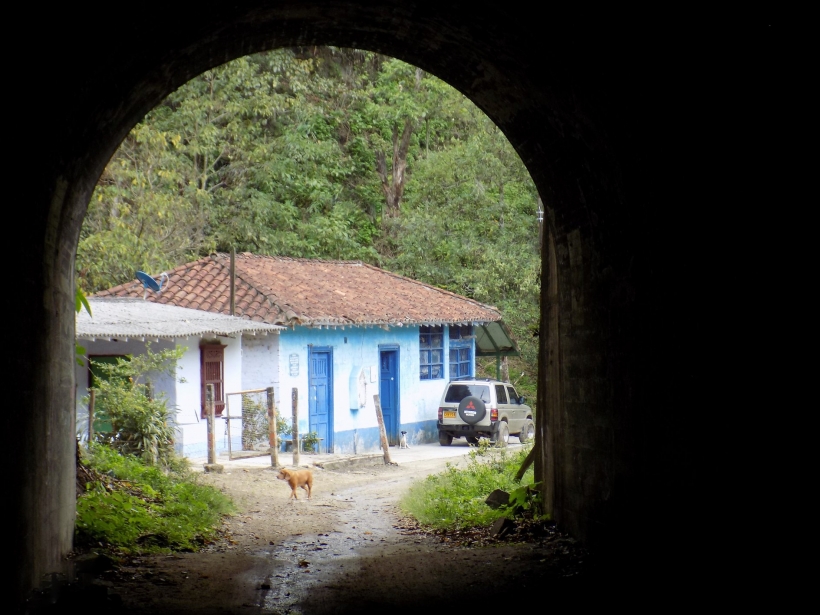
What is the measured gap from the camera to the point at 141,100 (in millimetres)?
7305

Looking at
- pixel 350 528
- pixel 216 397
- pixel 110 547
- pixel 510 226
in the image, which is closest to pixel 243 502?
pixel 350 528

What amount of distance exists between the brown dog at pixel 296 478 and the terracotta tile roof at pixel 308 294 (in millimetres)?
5905

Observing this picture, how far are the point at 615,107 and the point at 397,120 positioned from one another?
26655 millimetres

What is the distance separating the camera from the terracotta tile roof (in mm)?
19953

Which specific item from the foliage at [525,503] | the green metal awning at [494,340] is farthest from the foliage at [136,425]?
the green metal awning at [494,340]

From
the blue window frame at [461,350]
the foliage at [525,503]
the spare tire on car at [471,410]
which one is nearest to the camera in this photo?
the foliage at [525,503]

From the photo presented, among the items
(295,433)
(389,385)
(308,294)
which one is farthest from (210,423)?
(389,385)

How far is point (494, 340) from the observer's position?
91.8 feet

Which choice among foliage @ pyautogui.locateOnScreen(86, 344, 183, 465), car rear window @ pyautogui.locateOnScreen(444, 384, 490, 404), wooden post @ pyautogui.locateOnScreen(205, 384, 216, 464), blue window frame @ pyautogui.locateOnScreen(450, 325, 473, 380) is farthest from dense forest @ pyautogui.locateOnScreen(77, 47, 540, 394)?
foliage @ pyautogui.locateOnScreen(86, 344, 183, 465)

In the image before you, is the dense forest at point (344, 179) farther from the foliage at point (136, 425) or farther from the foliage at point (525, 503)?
the foliage at point (525, 503)

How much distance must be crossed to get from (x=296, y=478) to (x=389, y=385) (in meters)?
10.1

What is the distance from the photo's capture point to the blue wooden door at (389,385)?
2328 centimetres

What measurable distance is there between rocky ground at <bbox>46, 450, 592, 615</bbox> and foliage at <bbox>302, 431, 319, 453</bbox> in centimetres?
789

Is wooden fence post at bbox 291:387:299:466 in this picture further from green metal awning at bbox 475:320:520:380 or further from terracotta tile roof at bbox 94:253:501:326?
green metal awning at bbox 475:320:520:380
